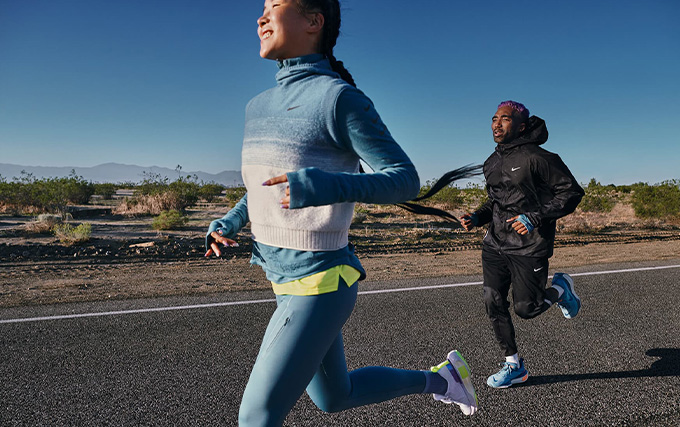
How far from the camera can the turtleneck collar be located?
167cm

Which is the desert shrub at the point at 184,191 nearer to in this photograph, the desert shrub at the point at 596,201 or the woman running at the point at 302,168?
the desert shrub at the point at 596,201

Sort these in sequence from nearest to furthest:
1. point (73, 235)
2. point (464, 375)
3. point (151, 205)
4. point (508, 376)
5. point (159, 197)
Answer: point (464, 375) < point (508, 376) < point (73, 235) < point (151, 205) < point (159, 197)

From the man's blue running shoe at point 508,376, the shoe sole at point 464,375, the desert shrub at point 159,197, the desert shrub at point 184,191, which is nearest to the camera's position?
the shoe sole at point 464,375

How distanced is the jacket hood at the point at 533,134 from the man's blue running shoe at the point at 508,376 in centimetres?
168

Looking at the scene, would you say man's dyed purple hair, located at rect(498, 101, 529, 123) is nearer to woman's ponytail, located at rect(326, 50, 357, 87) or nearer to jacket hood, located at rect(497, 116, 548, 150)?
jacket hood, located at rect(497, 116, 548, 150)

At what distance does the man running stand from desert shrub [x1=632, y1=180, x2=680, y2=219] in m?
19.4

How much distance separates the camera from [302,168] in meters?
1.48

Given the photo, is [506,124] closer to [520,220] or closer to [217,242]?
[520,220]

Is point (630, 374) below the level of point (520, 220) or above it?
below

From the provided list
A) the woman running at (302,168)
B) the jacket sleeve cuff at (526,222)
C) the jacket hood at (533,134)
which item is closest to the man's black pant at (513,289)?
the jacket sleeve cuff at (526,222)

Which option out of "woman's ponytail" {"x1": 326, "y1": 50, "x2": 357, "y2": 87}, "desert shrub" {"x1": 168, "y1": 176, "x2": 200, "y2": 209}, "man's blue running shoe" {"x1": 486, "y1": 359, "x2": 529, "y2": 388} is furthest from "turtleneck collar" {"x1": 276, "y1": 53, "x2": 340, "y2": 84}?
"desert shrub" {"x1": 168, "y1": 176, "x2": 200, "y2": 209}

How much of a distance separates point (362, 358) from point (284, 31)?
3024 mm

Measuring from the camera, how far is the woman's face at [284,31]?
163 centimetres

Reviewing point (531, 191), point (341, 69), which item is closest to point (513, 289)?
point (531, 191)
